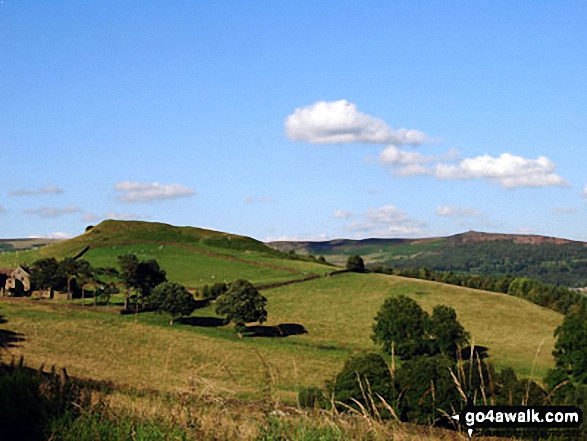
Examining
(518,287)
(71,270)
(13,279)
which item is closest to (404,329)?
(71,270)

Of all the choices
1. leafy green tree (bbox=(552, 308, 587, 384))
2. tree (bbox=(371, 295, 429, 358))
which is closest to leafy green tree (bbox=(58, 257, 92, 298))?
tree (bbox=(371, 295, 429, 358))

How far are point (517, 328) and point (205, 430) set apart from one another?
9147cm

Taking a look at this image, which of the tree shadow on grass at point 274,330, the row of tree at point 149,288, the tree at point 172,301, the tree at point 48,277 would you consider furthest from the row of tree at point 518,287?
the tree at point 48,277

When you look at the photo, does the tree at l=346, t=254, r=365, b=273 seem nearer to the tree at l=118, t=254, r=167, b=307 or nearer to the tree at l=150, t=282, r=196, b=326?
the tree at l=118, t=254, r=167, b=307

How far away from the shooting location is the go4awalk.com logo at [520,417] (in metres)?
7.68

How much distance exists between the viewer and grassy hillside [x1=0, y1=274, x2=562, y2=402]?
55.6 meters

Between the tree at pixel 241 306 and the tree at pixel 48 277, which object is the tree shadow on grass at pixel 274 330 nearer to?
the tree at pixel 241 306

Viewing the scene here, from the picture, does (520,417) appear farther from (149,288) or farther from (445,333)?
(149,288)

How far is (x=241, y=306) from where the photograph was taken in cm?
7738

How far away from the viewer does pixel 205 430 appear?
712 centimetres

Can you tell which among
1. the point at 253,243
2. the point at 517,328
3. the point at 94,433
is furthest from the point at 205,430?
the point at 253,243

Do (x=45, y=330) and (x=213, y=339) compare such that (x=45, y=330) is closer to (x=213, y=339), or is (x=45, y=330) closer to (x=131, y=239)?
(x=213, y=339)

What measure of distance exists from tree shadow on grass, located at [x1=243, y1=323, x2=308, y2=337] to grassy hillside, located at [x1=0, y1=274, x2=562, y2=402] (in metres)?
0.53

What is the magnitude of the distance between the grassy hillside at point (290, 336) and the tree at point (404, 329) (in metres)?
3.09
